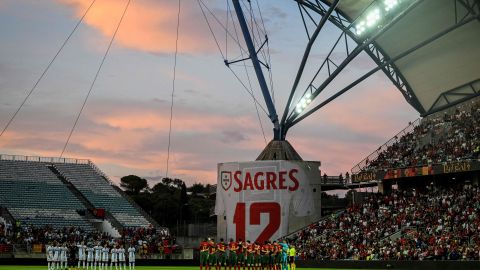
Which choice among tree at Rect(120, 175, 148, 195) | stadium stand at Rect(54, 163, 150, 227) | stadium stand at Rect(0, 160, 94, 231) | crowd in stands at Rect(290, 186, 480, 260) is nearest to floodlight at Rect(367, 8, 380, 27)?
crowd in stands at Rect(290, 186, 480, 260)

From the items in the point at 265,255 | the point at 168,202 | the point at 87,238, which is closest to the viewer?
the point at 265,255

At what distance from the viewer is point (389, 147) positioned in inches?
2926

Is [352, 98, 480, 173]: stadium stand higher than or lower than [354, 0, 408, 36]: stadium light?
lower

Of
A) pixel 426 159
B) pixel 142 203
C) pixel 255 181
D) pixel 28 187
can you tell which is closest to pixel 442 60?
pixel 426 159

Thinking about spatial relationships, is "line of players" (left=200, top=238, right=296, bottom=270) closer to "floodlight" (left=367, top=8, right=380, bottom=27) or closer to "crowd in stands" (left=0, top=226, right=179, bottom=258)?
"crowd in stands" (left=0, top=226, right=179, bottom=258)

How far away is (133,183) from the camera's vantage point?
159 meters

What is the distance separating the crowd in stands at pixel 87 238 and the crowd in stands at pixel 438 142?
66.8 ft

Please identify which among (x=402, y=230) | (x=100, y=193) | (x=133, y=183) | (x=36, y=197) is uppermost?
(x=133, y=183)

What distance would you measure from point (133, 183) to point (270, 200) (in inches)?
3664

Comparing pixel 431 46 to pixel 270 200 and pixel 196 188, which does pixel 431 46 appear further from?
pixel 196 188

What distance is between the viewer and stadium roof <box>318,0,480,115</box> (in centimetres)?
6206

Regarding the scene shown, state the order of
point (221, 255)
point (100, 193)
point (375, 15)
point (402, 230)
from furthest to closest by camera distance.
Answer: point (100, 193), point (375, 15), point (402, 230), point (221, 255)

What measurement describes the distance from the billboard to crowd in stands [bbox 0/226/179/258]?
615cm

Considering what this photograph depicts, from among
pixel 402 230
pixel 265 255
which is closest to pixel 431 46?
pixel 402 230
